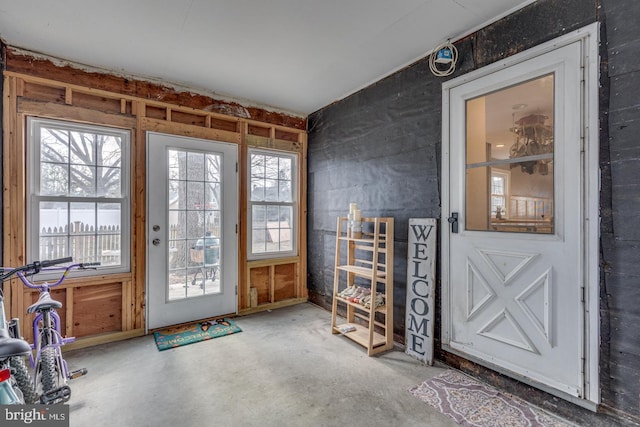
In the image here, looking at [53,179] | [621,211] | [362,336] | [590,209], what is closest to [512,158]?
[590,209]

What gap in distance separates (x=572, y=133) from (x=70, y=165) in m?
4.07

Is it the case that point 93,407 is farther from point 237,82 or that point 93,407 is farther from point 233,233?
point 237,82

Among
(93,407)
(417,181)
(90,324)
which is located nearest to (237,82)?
(417,181)

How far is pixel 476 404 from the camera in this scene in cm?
196

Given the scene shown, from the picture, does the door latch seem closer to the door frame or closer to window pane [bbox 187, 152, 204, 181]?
the door frame

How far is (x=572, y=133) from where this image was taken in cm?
179

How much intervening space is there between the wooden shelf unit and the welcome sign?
0.58ft

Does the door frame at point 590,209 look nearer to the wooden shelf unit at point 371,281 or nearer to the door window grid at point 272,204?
the wooden shelf unit at point 371,281

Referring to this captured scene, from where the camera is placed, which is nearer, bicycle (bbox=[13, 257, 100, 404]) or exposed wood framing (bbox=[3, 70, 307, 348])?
bicycle (bbox=[13, 257, 100, 404])

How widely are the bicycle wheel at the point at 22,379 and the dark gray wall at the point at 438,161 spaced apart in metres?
2.71

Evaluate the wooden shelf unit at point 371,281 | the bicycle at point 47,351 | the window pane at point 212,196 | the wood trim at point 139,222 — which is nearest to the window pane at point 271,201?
the window pane at point 212,196

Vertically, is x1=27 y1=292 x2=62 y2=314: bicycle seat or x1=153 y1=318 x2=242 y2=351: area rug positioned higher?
x1=27 y1=292 x2=62 y2=314: bicycle seat

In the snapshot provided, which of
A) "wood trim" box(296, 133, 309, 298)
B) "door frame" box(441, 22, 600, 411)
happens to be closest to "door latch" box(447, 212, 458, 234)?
"door frame" box(441, 22, 600, 411)

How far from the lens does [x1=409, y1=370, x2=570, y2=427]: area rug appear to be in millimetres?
1810
